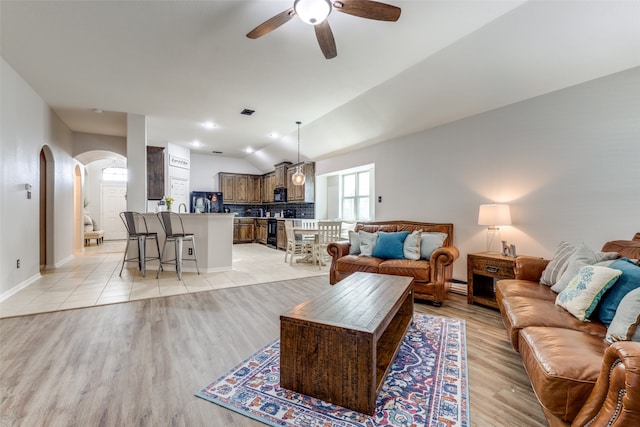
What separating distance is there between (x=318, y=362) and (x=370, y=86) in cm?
368

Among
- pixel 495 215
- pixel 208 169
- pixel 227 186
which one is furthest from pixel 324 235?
pixel 208 169

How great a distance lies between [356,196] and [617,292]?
515 centimetres

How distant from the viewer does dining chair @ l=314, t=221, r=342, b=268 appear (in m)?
5.45

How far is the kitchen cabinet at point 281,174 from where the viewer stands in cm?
837

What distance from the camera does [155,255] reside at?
511 cm

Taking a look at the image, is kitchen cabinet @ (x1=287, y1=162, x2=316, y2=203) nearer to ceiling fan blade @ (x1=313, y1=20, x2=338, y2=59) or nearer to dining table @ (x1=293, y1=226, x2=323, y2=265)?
dining table @ (x1=293, y1=226, x2=323, y2=265)

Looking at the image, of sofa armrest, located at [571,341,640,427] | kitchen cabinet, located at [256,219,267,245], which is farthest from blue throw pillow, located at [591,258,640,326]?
kitchen cabinet, located at [256,219,267,245]

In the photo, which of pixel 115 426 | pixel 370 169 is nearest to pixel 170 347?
pixel 115 426

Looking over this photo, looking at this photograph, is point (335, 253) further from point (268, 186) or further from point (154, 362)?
point (268, 186)

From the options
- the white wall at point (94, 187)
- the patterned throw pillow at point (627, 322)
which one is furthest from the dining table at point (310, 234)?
the white wall at point (94, 187)

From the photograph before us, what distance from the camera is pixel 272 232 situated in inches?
345

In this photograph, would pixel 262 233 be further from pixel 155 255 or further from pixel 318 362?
pixel 318 362

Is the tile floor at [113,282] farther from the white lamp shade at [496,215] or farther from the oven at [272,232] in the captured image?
the white lamp shade at [496,215]

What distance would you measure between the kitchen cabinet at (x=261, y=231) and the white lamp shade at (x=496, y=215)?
7025mm
